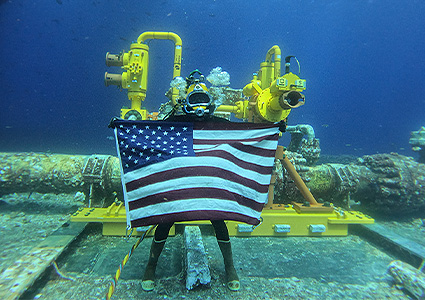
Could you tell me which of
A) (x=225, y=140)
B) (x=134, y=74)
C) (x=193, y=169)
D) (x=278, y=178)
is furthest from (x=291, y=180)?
(x=134, y=74)

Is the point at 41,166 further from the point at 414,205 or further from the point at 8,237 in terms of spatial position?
the point at 414,205

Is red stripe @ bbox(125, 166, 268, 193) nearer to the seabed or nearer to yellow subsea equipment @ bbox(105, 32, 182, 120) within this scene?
the seabed

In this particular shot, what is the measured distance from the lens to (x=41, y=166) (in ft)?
15.9

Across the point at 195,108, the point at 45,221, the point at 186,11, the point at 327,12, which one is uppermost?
the point at 327,12

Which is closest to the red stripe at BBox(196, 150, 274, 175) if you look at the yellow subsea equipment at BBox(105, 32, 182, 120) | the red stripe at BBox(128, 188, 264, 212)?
the red stripe at BBox(128, 188, 264, 212)

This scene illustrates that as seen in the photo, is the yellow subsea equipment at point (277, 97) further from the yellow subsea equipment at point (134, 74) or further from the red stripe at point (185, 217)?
the yellow subsea equipment at point (134, 74)

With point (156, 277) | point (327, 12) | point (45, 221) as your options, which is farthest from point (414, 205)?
point (327, 12)

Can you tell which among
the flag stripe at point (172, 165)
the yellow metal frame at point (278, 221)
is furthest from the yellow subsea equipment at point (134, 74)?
the flag stripe at point (172, 165)

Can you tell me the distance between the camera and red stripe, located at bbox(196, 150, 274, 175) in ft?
8.18

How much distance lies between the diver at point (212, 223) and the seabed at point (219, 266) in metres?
0.14

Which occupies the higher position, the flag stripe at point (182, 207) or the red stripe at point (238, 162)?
the red stripe at point (238, 162)

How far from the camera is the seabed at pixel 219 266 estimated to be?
2.60 m

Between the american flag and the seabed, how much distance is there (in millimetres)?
1022

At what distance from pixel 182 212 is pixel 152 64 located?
38.4m
